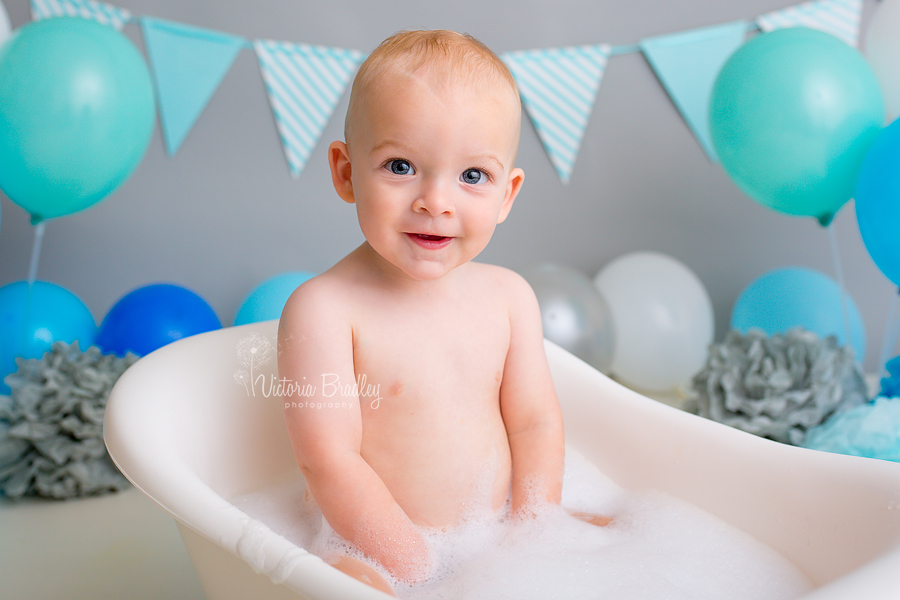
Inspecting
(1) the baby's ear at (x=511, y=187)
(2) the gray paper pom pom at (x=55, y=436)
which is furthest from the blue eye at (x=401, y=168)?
(2) the gray paper pom pom at (x=55, y=436)

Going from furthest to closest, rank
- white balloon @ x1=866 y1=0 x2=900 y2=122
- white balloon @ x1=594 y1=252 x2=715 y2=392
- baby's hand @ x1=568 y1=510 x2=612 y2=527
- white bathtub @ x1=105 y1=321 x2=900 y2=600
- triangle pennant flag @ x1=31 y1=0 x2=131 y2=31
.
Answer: white balloon @ x1=594 y1=252 x2=715 y2=392, triangle pennant flag @ x1=31 y1=0 x2=131 y2=31, white balloon @ x1=866 y1=0 x2=900 y2=122, baby's hand @ x1=568 y1=510 x2=612 y2=527, white bathtub @ x1=105 y1=321 x2=900 y2=600

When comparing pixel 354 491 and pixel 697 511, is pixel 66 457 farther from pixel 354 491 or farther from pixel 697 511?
pixel 697 511

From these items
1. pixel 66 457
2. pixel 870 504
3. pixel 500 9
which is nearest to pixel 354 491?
pixel 870 504

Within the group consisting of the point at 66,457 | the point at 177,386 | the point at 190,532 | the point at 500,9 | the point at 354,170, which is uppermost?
the point at 500,9

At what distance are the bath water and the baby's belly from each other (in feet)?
0.09

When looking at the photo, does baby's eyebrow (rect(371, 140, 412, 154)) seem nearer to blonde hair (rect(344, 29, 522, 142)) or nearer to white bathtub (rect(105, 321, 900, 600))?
blonde hair (rect(344, 29, 522, 142))

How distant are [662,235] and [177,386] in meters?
2.06

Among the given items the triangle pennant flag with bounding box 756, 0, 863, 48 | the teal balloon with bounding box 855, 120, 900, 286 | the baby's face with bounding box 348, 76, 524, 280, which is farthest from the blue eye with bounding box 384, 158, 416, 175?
the triangle pennant flag with bounding box 756, 0, 863, 48

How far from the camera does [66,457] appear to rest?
5.32 ft

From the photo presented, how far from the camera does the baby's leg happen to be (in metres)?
0.84

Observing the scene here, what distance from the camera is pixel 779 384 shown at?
1760mm

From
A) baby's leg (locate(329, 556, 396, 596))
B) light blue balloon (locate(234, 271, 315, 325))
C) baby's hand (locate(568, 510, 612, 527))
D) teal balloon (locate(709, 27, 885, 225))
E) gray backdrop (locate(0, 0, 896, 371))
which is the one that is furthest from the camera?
gray backdrop (locate(0, 0, 896, 371))

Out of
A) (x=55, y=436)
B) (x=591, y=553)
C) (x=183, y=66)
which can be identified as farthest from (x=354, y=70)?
(x=591, y=553)

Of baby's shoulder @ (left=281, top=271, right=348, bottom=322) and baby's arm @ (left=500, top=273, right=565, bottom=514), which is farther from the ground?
baby's shoulder @ (left=281, top=271, right=348, bottom=322)
